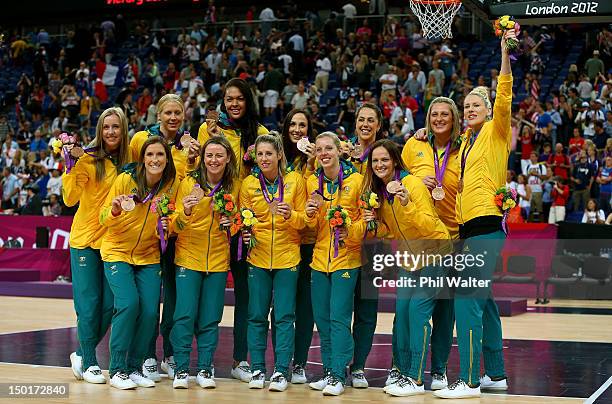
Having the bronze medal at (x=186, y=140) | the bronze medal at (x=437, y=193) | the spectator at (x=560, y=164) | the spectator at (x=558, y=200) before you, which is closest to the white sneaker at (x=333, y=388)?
the bronze medal at (x=437, y=193)

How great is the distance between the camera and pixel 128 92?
2417cm

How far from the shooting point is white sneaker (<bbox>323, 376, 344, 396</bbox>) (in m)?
6.95

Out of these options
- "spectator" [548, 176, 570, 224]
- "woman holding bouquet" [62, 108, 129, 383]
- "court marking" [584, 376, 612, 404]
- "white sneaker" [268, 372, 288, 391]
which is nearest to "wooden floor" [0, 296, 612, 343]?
"spectator" [548, 176, 570, 224]

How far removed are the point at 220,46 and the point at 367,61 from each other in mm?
5112

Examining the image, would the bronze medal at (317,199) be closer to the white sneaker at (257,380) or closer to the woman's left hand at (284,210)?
the woman's left hand at (284,210)

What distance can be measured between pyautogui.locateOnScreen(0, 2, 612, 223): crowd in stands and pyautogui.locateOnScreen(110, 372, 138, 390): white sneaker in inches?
420

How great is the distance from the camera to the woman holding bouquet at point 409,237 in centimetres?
695

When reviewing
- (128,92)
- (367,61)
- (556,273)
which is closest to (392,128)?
(367,61)

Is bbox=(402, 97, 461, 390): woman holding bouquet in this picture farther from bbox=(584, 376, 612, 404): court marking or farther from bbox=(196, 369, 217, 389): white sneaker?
bbox=(196, 369, 217, 389): white sneaker

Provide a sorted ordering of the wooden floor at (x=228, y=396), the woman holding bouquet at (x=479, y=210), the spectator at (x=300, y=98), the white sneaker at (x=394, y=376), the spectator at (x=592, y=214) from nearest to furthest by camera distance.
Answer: the wooden floor at (x=228, y=396) < the woman holding bouquet at (x=479, y=210) < the white sneaker at (x=394, y=376) < the spectator at (x=592, y=214) < the spectator at (x=300, y=98)

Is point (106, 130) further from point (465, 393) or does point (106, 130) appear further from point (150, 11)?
point (150, 11)

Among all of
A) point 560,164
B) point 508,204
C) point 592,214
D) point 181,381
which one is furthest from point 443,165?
point 560,164

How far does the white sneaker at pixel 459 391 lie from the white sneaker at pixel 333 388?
693 mm

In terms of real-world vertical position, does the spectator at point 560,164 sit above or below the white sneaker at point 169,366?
above
